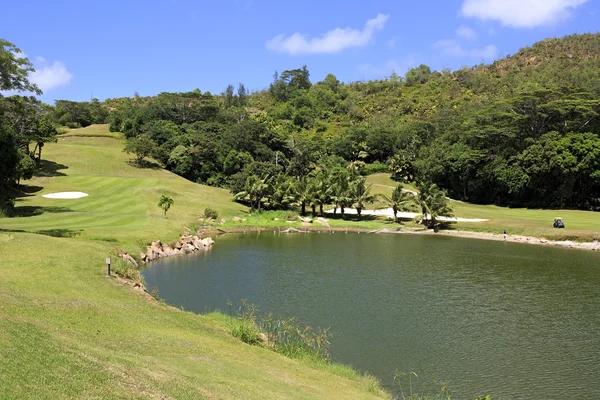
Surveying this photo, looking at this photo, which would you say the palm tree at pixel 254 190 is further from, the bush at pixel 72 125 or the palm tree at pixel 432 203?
the bush at pixel 72 125

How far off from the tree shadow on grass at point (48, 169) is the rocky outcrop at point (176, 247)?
37.0 m

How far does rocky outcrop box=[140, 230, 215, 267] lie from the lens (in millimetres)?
37906

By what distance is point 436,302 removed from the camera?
27.6 meters

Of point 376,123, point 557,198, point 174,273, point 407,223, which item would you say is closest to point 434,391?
point 174,273

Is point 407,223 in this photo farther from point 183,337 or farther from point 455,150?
point 183,337

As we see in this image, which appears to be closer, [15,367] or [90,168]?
[15,367]

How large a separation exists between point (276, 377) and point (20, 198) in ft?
183

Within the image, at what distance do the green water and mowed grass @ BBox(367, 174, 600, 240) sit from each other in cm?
489

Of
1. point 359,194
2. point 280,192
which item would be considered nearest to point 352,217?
point 359,194

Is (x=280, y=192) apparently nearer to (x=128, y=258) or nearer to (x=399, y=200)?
(x=399, y=200)

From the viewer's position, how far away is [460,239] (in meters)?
55.3

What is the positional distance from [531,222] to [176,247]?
42.7 meters

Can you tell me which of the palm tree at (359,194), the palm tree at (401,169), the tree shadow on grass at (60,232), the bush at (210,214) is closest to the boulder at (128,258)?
the tree shadow on grass at (60,232)

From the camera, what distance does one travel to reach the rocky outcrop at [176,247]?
37.9 meters
